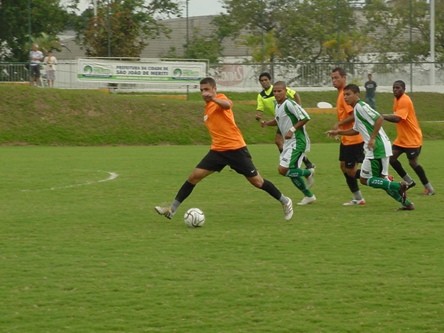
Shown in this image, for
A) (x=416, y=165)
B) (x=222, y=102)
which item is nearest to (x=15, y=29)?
(x=416, y=165)

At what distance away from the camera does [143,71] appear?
41812 mm

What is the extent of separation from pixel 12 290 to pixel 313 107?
37693 mm

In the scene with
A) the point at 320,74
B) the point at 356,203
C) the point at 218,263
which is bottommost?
the point at 356,203

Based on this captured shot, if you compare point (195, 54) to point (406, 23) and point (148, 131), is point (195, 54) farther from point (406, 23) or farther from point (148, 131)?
point (148, 131)

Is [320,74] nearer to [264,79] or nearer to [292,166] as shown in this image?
[264,79]

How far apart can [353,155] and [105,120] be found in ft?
69.2

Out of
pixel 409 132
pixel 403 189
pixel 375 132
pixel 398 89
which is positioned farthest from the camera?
pixel 409 132

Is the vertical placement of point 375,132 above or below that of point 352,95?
below

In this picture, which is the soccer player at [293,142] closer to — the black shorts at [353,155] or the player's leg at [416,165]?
the black shorts at [353,155]

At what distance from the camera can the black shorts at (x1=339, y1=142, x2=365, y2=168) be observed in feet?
50.9

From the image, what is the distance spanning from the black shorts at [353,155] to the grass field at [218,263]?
78 centimetres

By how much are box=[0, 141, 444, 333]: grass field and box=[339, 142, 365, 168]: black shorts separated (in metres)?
0.78

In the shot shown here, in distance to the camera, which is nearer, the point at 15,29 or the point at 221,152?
the point at 221,152

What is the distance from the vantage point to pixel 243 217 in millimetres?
14055
